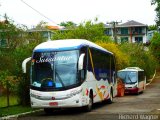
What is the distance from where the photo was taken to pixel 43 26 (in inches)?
2357

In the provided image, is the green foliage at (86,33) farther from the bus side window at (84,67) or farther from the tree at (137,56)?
the bus side window at (84,67)

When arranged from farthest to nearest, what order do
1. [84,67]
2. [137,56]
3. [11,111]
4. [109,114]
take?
[137,56] < [11,111] < [84,67] < [109,114]

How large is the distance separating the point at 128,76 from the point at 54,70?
23517 mm

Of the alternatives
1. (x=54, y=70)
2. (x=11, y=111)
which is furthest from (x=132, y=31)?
(x=54, y=70)

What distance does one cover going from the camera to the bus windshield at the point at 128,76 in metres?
43.6

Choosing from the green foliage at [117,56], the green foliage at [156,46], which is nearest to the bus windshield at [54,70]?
the green foliage at [117,56]

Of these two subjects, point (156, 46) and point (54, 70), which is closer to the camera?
point (54, 70)

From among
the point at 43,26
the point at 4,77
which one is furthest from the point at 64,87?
the point at 43,26

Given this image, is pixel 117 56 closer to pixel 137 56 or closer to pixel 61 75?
pixel 137 56

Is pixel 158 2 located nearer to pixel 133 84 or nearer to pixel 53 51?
pixel 133 84

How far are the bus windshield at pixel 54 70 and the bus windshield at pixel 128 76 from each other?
22557mm

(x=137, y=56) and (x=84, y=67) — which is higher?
(x=84, y=67)

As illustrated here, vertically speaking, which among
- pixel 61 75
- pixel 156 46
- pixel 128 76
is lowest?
pixel 128 76

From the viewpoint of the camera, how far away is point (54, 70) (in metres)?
21.0
